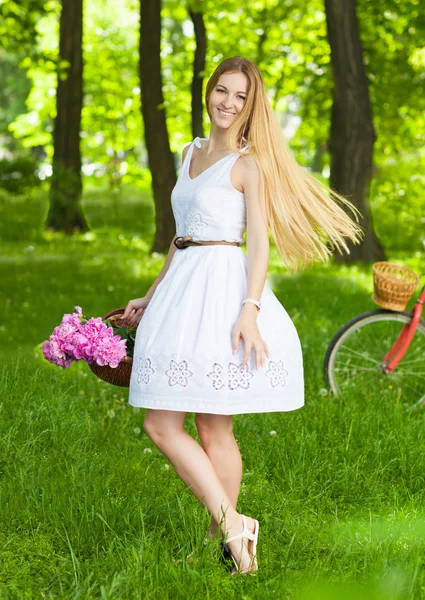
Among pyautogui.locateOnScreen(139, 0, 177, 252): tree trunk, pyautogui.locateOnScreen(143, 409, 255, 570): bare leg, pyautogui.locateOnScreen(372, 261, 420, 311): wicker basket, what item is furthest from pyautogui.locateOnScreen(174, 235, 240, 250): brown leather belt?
pyautogui.locateOnScreen(139, 0, 177, 252): tree trunk

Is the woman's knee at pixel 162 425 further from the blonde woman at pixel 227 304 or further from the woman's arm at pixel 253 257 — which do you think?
the woman's arm at pixel 253 257

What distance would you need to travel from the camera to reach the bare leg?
12.4 feet

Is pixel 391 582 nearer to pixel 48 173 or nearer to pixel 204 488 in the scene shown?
pixel 204 488

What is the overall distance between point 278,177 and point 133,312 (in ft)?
2.96

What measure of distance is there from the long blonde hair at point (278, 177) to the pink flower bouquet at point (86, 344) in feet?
2.63

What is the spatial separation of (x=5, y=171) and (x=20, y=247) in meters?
7.57

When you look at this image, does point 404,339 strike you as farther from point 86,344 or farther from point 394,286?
point 86,344

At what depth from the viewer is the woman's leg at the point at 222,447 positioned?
392cm

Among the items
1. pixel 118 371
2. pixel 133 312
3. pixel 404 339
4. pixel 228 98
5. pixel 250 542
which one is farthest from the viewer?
pixel 404 339

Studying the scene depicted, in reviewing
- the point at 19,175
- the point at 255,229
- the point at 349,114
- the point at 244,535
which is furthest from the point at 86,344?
the point at 349,114

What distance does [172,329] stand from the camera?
12.2 ft

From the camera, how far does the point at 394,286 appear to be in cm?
636

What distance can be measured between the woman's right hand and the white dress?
32 cm

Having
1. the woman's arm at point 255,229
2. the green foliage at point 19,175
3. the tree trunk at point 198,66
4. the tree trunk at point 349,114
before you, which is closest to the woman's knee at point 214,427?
the woman's arm at point 255,229
